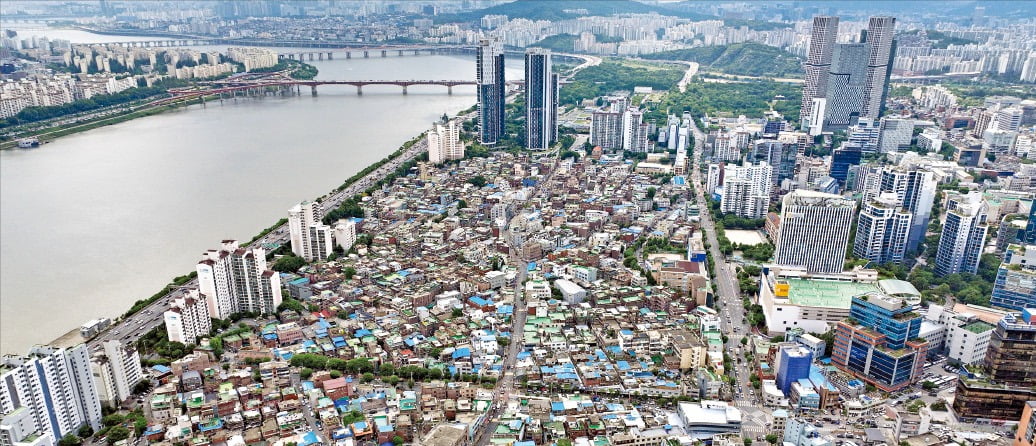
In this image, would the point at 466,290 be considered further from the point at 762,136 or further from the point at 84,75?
the point at 84,75

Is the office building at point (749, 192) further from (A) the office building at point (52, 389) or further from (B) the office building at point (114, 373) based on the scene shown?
(A) the office building at point (52, 389)

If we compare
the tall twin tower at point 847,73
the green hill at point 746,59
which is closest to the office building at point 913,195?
the tall twin tower at point 847,73

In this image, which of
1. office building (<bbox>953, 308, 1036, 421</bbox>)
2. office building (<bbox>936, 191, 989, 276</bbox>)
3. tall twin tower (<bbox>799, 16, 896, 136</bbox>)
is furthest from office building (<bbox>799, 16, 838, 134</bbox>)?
office building (<bbox>953, 308, 1036, 421</bbox>)

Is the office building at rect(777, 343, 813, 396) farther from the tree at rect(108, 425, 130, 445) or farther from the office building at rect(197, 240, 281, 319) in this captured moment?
the tree at rect(108, 425, 130, 445)

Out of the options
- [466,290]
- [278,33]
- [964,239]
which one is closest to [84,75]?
[278,33]

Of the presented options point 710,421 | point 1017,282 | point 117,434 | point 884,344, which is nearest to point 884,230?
point 1017,282

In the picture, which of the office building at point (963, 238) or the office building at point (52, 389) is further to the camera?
the office building at point (963, 238)
